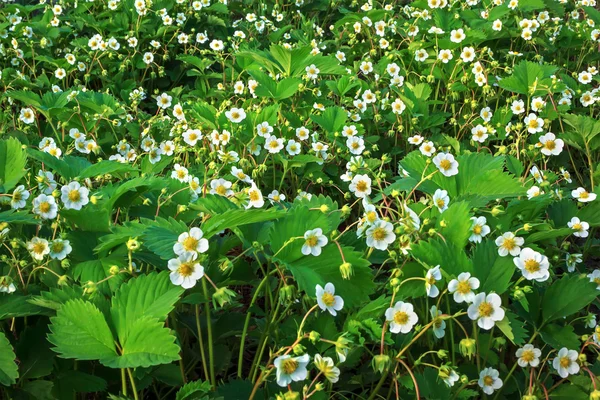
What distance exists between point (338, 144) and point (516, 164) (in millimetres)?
758

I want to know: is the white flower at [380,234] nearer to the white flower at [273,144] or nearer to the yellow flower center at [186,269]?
the yellow flower center at [186,269]

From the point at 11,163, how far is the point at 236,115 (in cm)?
111

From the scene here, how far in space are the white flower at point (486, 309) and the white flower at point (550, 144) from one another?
1.38 meters

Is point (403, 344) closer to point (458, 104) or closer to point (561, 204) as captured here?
point (561, 204)

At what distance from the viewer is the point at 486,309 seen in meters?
1.33

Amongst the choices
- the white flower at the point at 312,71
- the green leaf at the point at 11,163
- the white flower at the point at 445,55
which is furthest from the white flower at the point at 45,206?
the white flower at the point at 445,55

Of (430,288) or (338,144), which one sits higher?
(430,288)


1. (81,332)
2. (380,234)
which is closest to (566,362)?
(380,234)

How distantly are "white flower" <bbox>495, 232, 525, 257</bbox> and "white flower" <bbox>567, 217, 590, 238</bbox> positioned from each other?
0.36 metres

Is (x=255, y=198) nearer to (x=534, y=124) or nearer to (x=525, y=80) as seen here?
(x=534, y=124)

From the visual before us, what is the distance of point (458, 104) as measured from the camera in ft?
10.7

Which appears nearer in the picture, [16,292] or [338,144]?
[16,292]

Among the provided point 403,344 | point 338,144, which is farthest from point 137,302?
point 338,144

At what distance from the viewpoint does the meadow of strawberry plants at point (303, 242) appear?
49.2 inches
